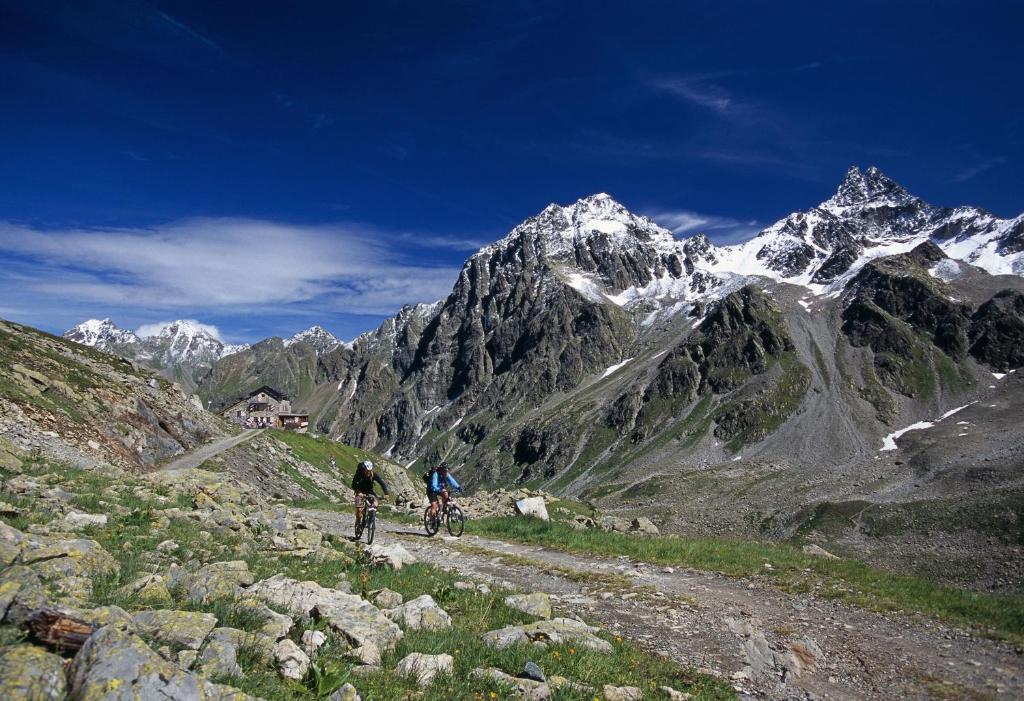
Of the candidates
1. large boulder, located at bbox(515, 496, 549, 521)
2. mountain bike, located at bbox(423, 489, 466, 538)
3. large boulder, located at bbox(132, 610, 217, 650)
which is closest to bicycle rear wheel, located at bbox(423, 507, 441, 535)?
mountain bike, located at bbox(423, 489, 466, 538)

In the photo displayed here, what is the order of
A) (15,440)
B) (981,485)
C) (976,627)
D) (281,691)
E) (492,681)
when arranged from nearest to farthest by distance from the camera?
(281,691), (492,681), (976,627), (15,440), (981,485)

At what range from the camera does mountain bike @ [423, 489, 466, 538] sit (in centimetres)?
2689

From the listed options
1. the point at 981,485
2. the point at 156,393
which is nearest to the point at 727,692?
the point at 156,393

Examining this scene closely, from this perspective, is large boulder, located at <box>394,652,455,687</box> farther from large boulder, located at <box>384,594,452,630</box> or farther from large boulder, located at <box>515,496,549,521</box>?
large boulder, located at <box>515,496,549,521</box>

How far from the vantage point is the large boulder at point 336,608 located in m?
9.33

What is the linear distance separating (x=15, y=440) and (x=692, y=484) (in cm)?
18406

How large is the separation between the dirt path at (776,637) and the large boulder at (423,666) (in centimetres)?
520

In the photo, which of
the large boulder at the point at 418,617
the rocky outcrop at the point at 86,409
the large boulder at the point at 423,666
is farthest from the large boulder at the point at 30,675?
the rocky outcrop at the point at 86,409

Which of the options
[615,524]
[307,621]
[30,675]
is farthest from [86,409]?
[30,675]

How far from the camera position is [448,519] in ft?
89.6

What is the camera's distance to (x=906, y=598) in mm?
15398

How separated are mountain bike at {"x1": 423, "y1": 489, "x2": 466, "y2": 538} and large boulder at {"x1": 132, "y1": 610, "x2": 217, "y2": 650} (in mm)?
19430

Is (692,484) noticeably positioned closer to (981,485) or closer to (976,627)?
(981,485)

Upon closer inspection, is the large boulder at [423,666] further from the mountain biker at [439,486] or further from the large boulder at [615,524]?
the large boulder at [615,524]
